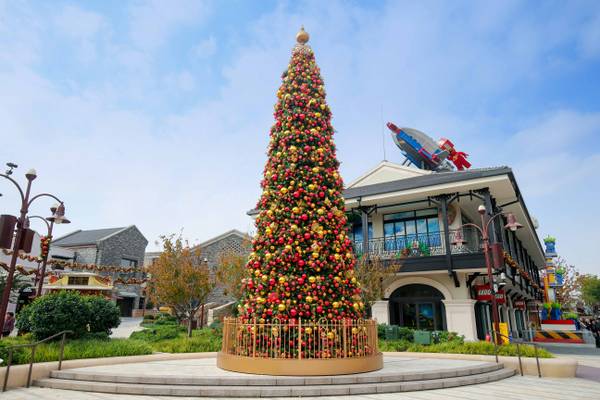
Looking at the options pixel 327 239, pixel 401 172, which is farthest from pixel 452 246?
pixel 327 239

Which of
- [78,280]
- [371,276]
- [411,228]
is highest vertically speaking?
[411,228]

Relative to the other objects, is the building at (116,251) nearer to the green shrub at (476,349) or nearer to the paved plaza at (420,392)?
the green shrub at (476,349)

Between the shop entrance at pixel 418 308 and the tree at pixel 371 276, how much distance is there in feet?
9.25

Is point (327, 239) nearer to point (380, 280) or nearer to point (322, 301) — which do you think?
point (322, 301)

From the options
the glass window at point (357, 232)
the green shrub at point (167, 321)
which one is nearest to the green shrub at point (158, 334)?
the green shrub at point (167, 321)

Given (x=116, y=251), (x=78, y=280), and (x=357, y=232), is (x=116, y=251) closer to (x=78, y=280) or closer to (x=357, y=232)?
(x=78, y=280)

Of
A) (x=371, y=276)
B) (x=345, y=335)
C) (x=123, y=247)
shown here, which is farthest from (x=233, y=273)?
(x=123, y=247)

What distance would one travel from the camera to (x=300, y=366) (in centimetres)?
810

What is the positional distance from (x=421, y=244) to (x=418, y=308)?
125 inches

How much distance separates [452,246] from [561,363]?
8600mm

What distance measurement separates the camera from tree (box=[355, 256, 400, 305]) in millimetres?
16070

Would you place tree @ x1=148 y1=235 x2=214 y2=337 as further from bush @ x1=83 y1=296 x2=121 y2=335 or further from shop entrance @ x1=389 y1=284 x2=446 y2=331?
shop entrance @ x1=389 y1=284 x2=446 y2=331

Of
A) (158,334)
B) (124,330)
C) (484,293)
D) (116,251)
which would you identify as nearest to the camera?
(158,334)

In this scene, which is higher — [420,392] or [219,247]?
[219,247]
